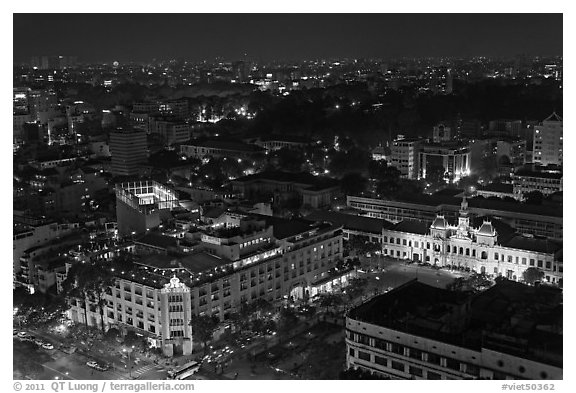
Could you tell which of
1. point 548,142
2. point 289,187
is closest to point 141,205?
point 289,187

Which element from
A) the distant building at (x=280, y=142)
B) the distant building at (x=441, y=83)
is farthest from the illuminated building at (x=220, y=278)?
the distant building at (x=441, y=83)

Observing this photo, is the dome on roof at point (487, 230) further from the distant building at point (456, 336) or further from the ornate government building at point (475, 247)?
the distant building at point (456, 336)

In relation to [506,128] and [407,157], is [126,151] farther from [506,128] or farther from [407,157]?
[506,128]

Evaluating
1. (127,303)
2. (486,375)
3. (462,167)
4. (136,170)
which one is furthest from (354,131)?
(486,375)

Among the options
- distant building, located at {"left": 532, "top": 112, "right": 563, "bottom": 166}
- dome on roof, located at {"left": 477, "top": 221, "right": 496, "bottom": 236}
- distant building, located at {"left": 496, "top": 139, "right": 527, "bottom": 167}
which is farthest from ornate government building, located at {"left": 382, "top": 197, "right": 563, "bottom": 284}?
distant building, located at {"left": 496, "top": 139, "right": 527, "bottom": 167}

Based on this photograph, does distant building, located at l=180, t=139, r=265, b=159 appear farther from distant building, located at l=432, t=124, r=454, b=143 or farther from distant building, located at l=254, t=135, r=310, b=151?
distant building, located at l=432, t=124, r=454, b=143

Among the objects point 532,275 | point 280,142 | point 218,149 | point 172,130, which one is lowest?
point 532,275
